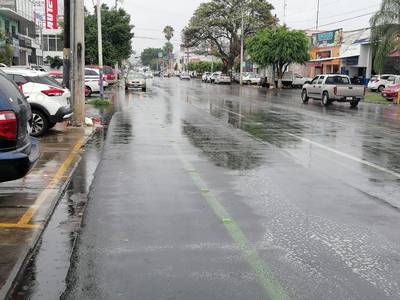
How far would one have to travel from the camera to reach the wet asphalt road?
453 centimetres

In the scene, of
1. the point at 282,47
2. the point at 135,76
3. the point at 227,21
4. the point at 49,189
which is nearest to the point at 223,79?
the point at 227,21

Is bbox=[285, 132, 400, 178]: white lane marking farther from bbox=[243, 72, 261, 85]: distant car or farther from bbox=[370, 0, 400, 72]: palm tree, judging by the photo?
bbox=[243, 72, 261, 85]: distant car

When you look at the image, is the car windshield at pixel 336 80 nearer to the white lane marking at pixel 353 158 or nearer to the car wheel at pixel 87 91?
the car wheel at pixel 87 91

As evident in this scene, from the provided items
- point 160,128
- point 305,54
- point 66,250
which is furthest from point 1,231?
point 305,54

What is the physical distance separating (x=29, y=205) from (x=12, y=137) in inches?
51.0

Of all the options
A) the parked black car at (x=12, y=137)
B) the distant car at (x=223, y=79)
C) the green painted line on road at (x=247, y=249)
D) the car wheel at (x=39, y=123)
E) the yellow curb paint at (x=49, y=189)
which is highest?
the parked black car at (x=12, y=137)

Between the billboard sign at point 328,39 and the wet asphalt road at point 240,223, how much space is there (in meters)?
48.9

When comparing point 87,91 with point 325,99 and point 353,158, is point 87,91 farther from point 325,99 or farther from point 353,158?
point 353,158

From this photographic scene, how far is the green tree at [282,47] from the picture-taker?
54.6 m

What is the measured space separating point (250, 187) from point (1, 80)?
3888 mm

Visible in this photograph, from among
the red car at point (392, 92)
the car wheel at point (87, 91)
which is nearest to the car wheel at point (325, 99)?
the red car at point (392, 92)

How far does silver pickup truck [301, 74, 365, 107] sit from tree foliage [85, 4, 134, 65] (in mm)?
26603

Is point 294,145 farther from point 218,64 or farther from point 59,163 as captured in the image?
point 218,64

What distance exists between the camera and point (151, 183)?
8.33 meters
